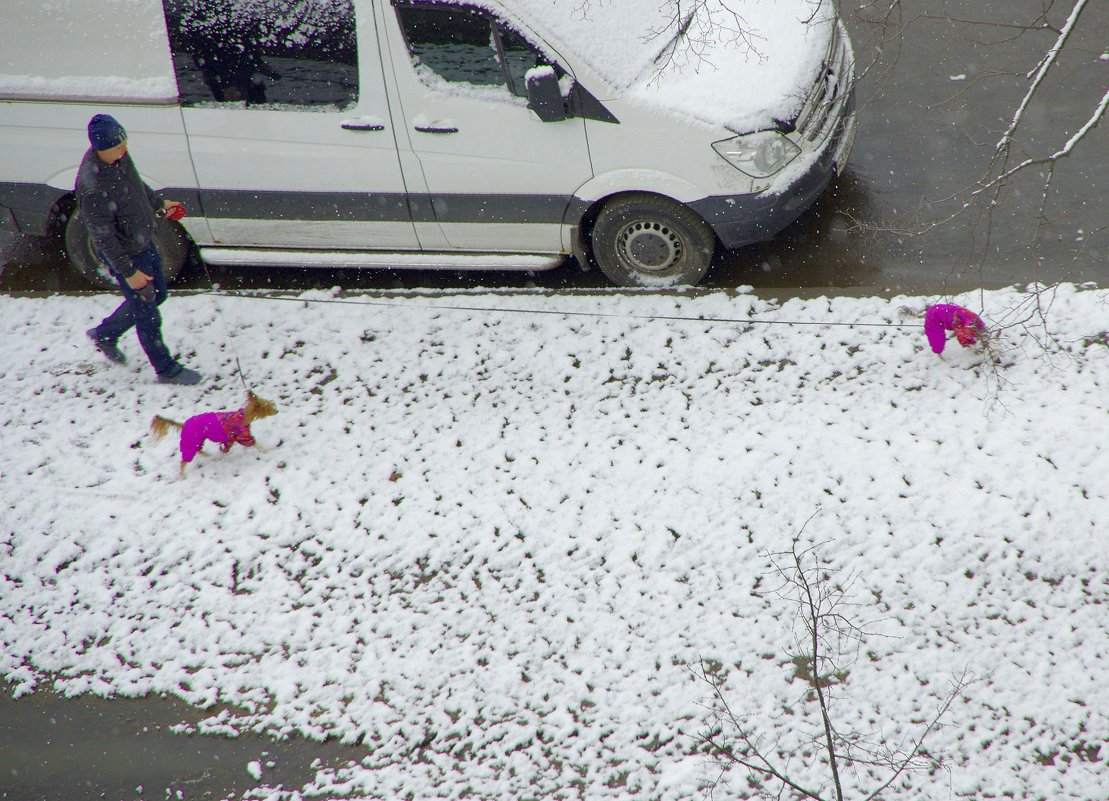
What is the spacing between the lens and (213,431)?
14.8 feet

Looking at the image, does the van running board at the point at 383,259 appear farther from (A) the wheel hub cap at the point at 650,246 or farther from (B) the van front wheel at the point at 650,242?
(A) the wheel hub cap at the point at 650,246

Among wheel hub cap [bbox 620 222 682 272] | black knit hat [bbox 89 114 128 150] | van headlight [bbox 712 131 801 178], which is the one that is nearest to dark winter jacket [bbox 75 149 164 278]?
black knit hat [bbox 89 114 128 150]

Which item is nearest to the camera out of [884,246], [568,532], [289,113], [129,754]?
[129,754]

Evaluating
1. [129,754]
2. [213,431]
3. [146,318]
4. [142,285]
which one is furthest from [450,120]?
[129,754]

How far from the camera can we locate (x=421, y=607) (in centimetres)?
405

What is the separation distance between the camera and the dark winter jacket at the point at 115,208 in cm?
441

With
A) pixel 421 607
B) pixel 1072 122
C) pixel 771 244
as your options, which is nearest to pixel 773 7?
pixel 771 244

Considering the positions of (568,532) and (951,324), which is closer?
(568,532)

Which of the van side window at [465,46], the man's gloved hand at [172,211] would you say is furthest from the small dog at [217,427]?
the van side window at [465,46]

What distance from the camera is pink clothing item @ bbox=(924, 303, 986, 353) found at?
14.8 feet

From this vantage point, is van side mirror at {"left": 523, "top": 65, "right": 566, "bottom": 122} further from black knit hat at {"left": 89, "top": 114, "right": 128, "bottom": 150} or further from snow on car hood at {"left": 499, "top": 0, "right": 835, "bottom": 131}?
black knit hat at {"left": 89, "top": 114, "right": 128, "bottom": 150}

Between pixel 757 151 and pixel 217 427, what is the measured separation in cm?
336

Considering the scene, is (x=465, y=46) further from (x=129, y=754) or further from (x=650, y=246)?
(x=129, y=754)

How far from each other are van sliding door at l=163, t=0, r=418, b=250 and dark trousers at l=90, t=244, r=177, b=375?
2.34 feet
